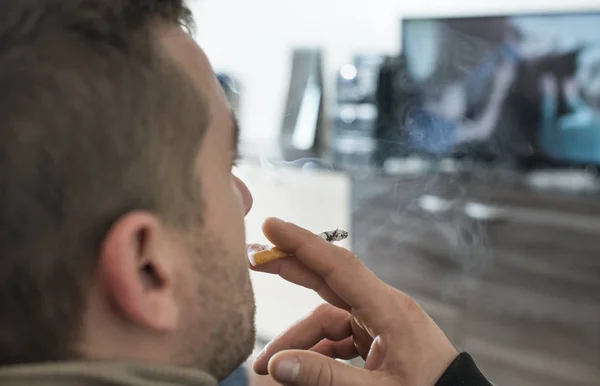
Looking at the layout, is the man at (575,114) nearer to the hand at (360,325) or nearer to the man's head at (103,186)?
A: the hand at (360,325)

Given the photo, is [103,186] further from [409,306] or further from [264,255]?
[409,306]

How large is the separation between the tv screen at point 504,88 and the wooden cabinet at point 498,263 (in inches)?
6.1

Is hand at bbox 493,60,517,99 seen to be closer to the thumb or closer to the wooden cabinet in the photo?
the wooden cabinet

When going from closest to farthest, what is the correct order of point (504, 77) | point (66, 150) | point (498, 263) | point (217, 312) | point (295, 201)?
point (66, 150) < point (217, 312) < point (498, 263) < point (504, 77) < point (295, 201)

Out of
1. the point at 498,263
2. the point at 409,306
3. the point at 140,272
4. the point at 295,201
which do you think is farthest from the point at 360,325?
the point at 295,201

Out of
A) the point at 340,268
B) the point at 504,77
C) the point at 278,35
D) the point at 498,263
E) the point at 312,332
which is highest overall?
the point at 278,35

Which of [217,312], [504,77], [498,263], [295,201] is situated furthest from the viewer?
[295,201]

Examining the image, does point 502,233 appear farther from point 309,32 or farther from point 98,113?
point 98,113

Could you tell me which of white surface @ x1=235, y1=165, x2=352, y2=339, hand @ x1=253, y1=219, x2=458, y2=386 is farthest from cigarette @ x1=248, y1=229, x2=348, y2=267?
white surface @ x1=235, y1=165, x2=352, y2=339

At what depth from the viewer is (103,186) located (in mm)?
471

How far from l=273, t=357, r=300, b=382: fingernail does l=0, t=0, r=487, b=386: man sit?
0.20ft

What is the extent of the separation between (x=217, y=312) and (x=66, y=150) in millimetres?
206

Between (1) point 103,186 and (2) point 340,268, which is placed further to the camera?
(2) point 340,268

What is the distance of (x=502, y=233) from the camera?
1.83 m
